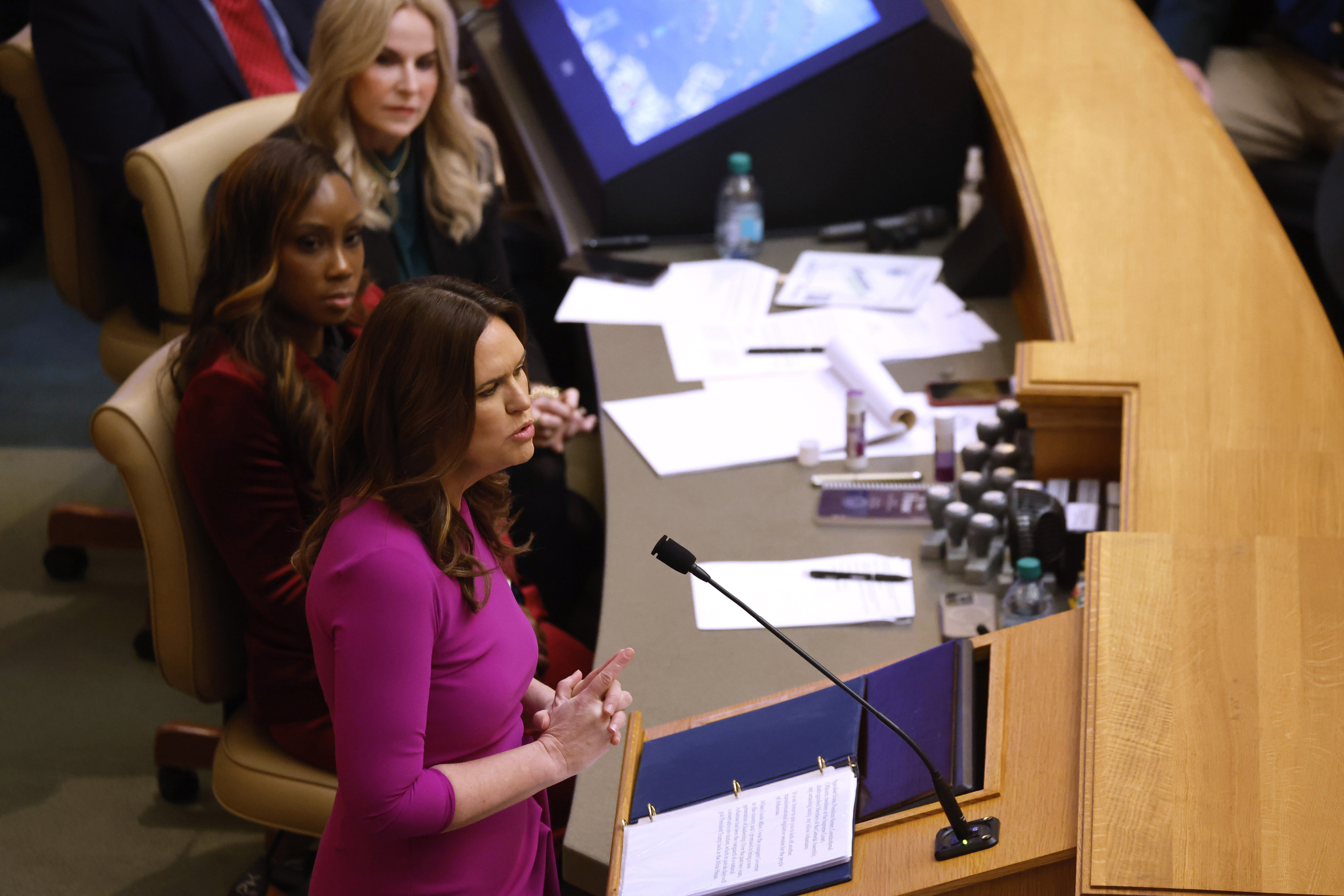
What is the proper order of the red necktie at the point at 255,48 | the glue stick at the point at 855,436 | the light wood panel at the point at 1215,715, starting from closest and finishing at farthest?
the light wood panel at the point at 1215,715 < the glue stick at the point at 855,436 < the red necktie at the point at 255,48

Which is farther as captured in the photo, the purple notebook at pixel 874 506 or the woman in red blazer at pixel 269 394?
the purple notebook at pixel 874 506

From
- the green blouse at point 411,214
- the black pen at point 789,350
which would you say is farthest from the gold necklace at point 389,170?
the black pen at point 789,350

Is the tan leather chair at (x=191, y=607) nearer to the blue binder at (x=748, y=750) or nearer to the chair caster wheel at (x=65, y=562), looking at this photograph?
the blue binder at (x=748, y=750)

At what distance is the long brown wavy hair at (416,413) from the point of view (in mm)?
1108

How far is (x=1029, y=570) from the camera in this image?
5.25 feet

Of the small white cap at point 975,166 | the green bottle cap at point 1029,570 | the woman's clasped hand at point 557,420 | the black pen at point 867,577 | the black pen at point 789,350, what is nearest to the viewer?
the green bottle cap at point 1029,570

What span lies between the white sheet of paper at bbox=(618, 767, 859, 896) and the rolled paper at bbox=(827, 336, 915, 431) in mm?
1017

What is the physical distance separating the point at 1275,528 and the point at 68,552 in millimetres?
2683

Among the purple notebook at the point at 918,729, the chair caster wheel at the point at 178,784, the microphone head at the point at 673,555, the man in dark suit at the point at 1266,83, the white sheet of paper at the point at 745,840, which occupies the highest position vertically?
the man in dark suit at the point at 1266,83

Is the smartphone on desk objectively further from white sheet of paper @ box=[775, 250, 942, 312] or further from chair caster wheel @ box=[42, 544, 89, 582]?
chair caster wheel @ box=[42, 544, 89, 582]

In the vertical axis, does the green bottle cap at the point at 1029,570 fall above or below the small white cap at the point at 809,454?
below

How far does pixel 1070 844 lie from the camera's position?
104cm

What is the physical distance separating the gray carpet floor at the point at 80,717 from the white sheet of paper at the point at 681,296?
115 cm

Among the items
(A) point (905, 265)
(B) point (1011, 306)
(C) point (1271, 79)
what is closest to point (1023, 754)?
(B) point (1011, 306)
